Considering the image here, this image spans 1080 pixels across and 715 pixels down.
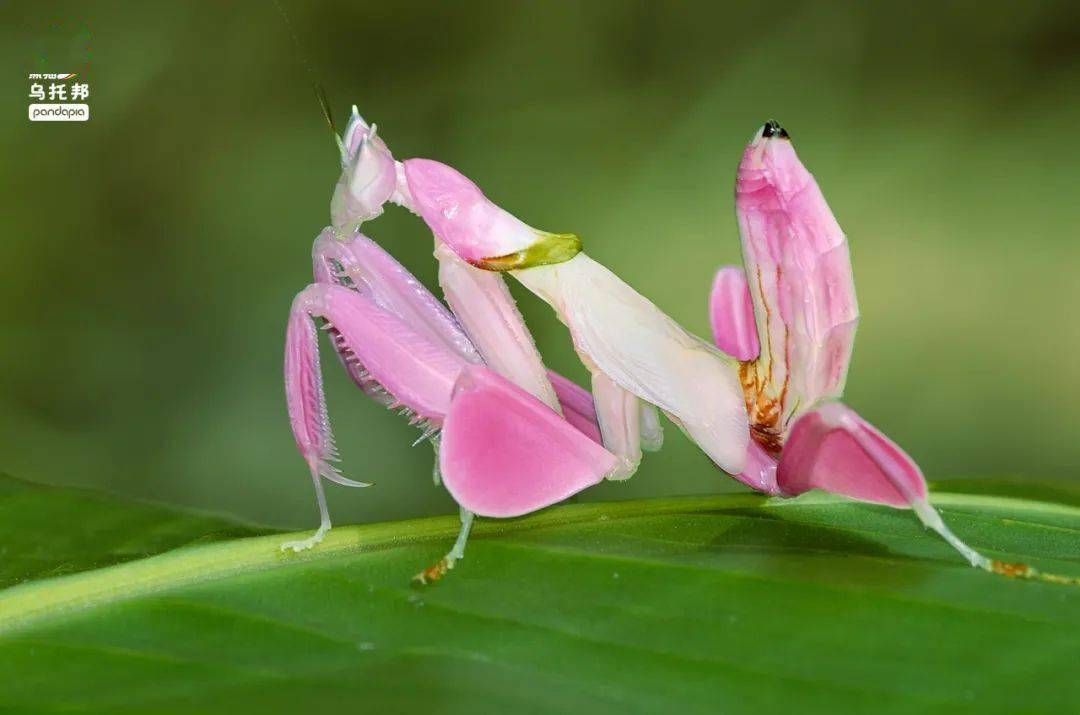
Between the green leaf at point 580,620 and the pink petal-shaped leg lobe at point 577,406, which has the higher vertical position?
the pink petal-shaped leg lobe at point 577,406

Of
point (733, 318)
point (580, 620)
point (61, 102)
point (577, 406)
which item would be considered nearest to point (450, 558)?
point (580, 620)

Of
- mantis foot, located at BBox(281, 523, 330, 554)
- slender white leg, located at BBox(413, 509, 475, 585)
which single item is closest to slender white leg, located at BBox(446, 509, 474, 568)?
slender white leg, located at BBox(413, 509, 475, 585)

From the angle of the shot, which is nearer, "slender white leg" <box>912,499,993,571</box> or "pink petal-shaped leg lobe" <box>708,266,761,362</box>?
"slender white leg" <box>912,499,993,571</box>

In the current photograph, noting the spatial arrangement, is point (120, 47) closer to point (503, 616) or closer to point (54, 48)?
point (54, 48)

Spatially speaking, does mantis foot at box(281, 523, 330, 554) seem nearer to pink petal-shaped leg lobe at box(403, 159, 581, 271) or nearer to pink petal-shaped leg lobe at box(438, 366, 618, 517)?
pink petal-shaped leg lobe at box(438, 366, 618, 517)

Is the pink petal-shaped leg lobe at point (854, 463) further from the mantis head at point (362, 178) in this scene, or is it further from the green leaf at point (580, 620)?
the mantis head at point (362, 178)

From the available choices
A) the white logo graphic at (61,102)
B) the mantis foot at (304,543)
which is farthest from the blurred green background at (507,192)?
the mantis foot at (304,543)

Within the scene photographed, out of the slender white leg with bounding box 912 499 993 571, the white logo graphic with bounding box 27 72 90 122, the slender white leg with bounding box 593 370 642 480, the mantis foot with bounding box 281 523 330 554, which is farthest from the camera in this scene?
the white logo graphic with bounding box 27 72 90 122
